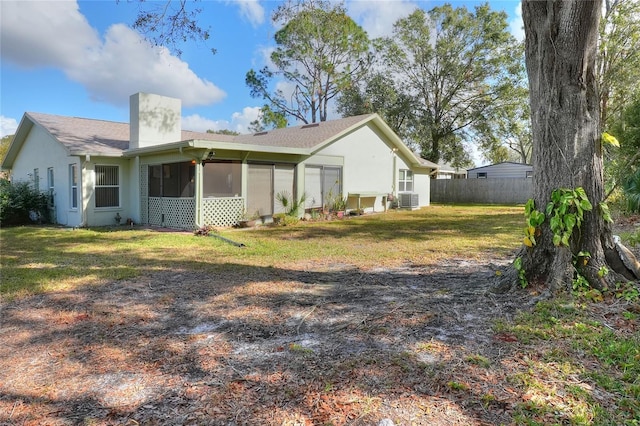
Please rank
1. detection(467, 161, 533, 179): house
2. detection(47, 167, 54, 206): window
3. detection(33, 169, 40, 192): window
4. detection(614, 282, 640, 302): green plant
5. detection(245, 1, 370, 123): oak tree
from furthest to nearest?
detection(467, 161, 533, 179): house → detection(245, 1, 370, 123): oak tree → detection(33, 169, 40, 192): window → detection(47, 167, 54, 206): window → detection(614, 282, 640, 302): green plant

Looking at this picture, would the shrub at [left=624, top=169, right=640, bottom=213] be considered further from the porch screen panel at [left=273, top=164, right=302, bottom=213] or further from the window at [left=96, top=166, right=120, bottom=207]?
the window at [left=96, top=166, right=120, bottom=207]

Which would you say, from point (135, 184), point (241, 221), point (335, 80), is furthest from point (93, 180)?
point (335, 80)

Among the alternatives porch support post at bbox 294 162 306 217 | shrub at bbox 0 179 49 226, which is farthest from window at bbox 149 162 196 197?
shrub at bbox 0 179 49 226

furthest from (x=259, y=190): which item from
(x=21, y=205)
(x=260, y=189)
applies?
(x=21, y=205)

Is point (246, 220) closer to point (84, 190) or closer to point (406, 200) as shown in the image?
point (84, 190)

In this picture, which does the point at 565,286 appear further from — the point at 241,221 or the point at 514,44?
the point at 514,44

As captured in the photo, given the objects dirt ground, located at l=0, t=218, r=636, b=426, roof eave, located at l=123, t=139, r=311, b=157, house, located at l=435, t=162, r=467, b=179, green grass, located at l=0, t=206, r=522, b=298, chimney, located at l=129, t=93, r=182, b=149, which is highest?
chimney, located at l=129, t=93, r=182, b=149

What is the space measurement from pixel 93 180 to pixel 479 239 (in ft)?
39.7

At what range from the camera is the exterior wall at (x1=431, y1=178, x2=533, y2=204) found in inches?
955

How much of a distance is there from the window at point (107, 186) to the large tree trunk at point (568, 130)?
13.1 meters

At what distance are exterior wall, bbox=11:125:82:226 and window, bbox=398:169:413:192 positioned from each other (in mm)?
14516

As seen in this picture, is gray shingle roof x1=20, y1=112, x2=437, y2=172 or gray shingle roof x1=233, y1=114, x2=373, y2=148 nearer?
gray shingle roof x1=20, y1=112, x2=437, y2=172

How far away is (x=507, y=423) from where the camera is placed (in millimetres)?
2193

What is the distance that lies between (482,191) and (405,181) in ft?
26.2
